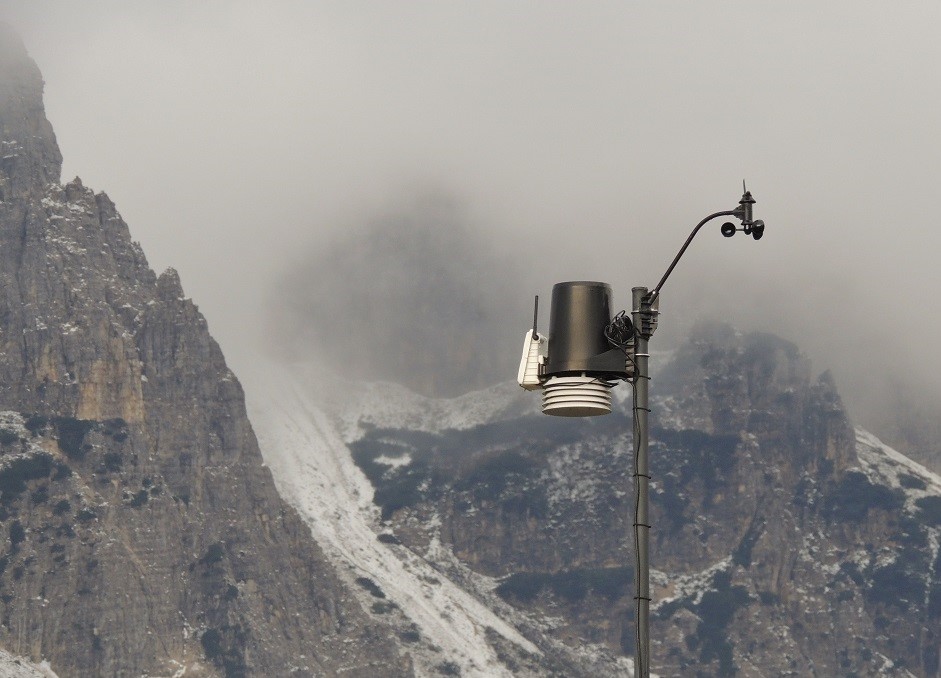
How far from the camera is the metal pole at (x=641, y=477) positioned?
33719 millimetres

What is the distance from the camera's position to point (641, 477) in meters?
34.8

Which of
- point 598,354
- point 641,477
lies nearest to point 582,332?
point 598,354

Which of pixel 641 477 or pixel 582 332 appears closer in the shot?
pixel 641 477

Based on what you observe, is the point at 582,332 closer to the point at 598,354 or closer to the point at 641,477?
the point at 598,354

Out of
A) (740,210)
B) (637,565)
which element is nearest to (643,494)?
(637,565)

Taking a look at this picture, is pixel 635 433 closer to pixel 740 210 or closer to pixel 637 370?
pixel 637 370

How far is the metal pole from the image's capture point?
33719 millimetres

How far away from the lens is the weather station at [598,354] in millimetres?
34688

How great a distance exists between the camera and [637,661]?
3366cm

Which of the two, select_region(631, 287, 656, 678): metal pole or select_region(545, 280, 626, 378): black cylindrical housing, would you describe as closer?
select_region(631, 287, 656, 678): metal pole

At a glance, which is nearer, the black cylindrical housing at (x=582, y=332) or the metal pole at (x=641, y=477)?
the metal pole at (x=641, y=477)

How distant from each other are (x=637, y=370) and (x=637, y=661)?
452 centimetres

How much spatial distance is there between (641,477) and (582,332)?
2483 millimetres

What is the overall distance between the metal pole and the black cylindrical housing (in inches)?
19.7
